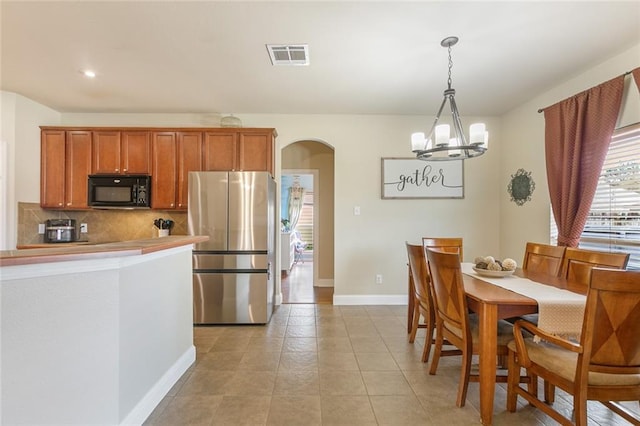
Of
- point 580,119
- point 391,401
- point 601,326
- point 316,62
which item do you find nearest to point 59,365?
point 391,401

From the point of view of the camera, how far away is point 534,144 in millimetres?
3582

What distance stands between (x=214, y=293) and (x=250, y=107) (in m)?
2.38

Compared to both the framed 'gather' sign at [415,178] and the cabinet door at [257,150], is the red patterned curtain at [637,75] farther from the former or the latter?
the cabinet door at [257,150]

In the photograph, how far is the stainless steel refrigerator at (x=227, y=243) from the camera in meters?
3.38

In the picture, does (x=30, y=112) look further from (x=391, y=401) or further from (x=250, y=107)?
(x=391, y=401)

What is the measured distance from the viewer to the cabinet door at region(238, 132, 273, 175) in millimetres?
3744

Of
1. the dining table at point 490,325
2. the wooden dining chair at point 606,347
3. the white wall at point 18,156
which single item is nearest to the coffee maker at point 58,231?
the white wall at point 18,156

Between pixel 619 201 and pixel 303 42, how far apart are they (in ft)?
10.1

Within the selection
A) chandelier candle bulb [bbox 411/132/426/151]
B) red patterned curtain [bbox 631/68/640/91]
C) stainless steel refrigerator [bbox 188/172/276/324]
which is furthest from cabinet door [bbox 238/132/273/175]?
red patterned curtain [bbox 631/68/640/91]

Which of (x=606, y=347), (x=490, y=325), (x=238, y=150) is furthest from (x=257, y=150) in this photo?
(x=606, y=347)

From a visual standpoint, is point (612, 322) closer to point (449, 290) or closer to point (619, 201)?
point (449, 290)

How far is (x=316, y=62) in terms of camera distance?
2.71 metres

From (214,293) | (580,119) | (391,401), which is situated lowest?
(391,401)

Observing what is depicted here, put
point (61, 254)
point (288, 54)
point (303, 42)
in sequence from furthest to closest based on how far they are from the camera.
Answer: point (288, 54)
point (303, 42)
point (61, 254)
